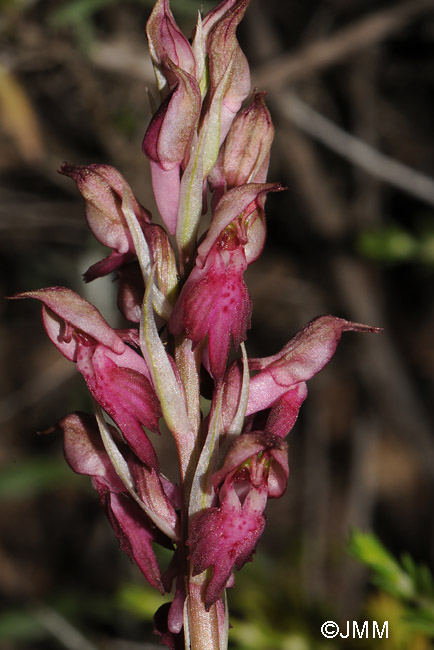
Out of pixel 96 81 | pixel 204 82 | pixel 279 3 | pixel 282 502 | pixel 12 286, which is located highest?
pixel 279 3

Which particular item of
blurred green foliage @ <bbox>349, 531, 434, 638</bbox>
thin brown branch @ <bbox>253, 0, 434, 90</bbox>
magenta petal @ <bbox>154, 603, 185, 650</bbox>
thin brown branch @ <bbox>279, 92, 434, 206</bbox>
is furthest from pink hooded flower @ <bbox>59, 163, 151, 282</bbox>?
thin brown branch @ <bbox>253, 0, 434, 90</bbox>

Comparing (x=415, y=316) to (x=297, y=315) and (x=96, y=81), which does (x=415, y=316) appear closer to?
(x=297, y=315)

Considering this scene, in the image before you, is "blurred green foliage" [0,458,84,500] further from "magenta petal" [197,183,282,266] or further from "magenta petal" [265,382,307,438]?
"magenta petal" [197,183,282,266]

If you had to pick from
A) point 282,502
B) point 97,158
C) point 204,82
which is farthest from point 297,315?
point 204,82

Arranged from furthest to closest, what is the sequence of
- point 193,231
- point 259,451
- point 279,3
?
point 279,3, point 193,231, point 259,451

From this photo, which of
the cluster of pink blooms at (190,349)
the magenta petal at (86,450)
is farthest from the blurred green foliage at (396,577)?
the magenta petal at (86,450)

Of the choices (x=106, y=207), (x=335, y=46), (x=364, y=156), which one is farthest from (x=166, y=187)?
(x=335, y=46)

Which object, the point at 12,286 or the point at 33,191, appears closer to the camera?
the point at 33,191

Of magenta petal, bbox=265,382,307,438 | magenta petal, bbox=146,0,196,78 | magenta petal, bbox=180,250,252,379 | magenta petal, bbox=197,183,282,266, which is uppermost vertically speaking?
magenta petal, bbox=146,0,196,78
